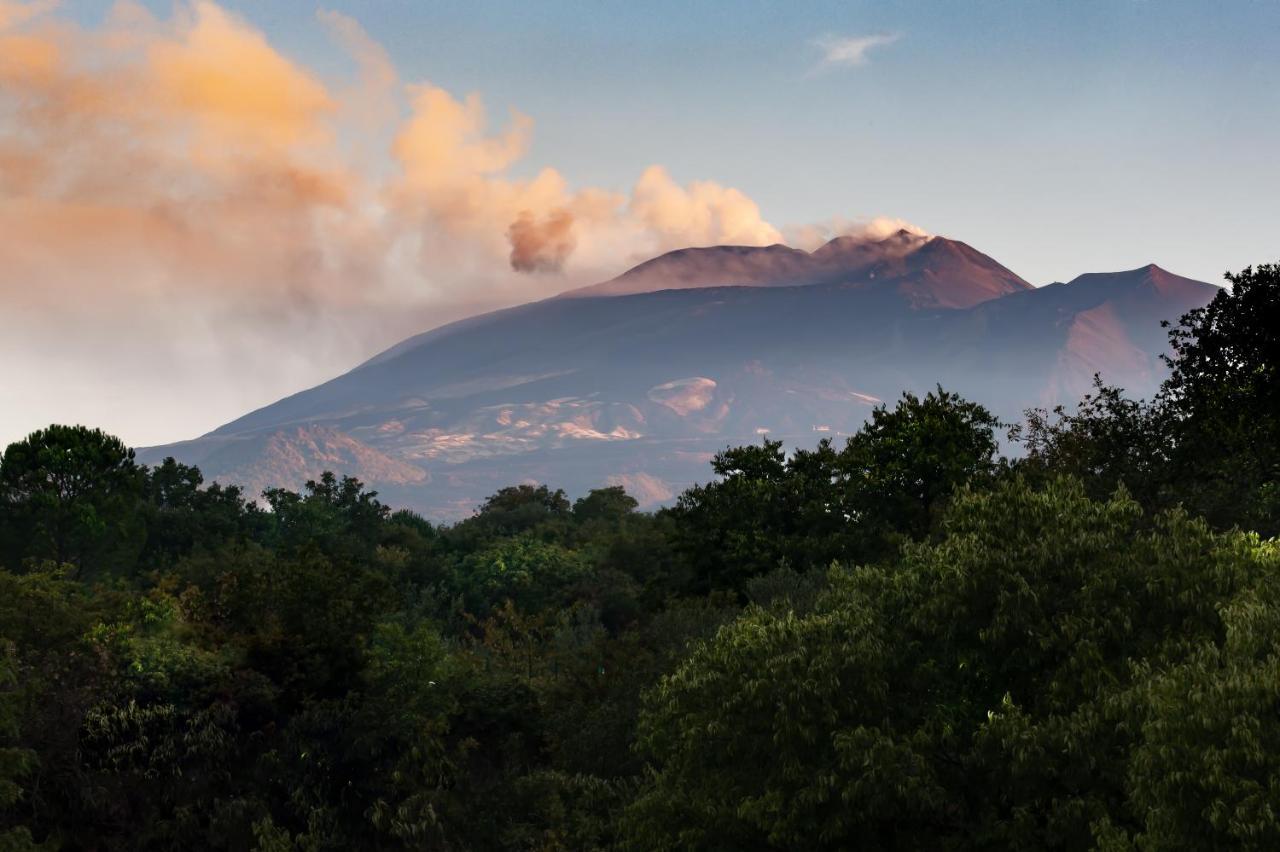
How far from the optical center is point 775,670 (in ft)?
78.9

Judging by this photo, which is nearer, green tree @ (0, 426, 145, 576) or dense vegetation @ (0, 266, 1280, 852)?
dense vegetation @ (0, 266, 1280, 852)

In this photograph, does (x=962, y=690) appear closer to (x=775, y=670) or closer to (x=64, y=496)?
(x=775, y=670)

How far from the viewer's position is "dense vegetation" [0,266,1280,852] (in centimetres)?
2114

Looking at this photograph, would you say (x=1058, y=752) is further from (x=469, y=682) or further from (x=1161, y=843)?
(x=469, y=682)

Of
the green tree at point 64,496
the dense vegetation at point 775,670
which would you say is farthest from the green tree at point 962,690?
the green tree at point 64,496

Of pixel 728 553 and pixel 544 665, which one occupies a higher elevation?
pixel 728 553

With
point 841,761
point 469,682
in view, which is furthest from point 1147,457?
point 841,761

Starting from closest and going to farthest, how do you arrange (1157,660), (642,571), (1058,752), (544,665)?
(1058,752)
(1157,660)
(544,665)
(642,571)

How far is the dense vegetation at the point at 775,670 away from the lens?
21141 mm

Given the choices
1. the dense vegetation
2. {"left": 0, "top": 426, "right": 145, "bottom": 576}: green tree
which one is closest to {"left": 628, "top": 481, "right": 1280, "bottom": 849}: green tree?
the dense vegetation

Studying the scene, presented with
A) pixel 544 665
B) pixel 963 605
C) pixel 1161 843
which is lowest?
pixel 544 665

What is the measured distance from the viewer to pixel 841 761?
22.0 m

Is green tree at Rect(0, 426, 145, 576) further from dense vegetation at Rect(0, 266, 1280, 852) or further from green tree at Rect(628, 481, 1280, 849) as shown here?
green tree at Rect(628, 481, 1280, 849)

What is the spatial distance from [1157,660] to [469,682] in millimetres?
28671
